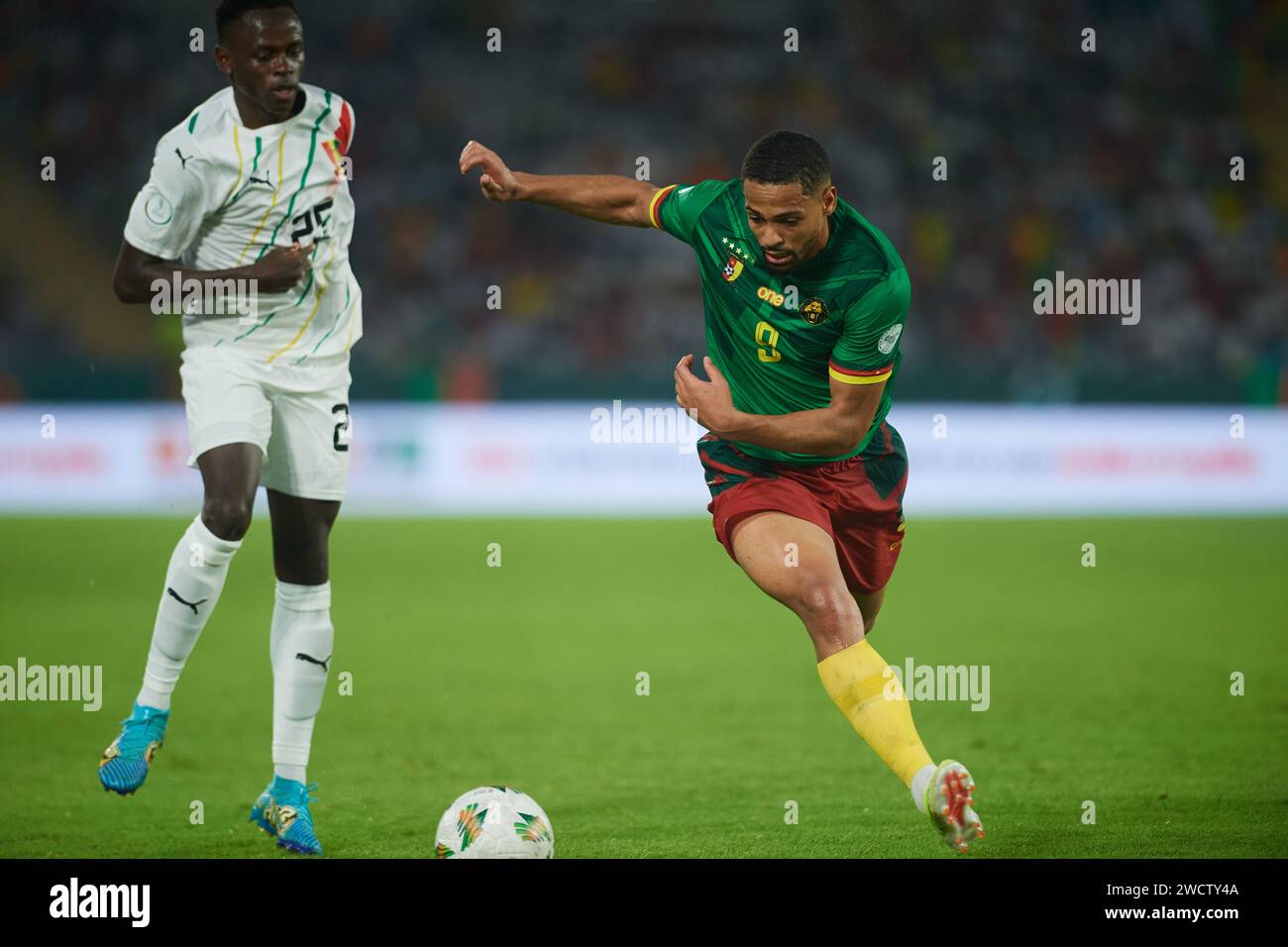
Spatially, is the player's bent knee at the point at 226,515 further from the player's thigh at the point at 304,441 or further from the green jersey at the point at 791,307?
the green jersey at the point at 791,307

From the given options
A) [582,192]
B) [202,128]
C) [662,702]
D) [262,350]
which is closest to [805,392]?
[582,192]

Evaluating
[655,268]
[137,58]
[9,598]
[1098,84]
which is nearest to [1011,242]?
[1098,84]

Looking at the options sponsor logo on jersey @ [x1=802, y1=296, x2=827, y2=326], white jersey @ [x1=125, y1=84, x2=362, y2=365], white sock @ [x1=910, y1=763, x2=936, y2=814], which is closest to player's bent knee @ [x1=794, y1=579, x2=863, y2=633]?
white sock @ [x1=910, y1=763, x2=936, y2=814]

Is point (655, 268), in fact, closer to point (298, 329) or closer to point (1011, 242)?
point (1011, 242)

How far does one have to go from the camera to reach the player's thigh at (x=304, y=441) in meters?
4.81

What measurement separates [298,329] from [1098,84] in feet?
46.4

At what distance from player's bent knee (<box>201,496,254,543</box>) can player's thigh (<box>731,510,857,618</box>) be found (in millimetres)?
1482

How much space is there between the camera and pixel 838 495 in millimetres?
4895

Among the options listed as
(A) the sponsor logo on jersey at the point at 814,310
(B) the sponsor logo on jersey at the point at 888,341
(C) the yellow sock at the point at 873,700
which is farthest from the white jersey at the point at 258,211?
(C) the yellow sock at the point at 873,700

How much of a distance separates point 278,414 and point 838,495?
1798 millimetres

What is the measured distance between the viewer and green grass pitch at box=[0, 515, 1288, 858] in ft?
16.2

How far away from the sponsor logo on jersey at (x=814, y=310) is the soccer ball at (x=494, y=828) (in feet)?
5.50

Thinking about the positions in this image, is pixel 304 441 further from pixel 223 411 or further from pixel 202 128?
pixel 202 128

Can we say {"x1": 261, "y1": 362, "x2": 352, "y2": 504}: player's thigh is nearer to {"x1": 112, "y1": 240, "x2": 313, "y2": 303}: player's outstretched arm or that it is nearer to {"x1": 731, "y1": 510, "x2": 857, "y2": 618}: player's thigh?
{"x1": 112, "y1": 240, "x2": 313, "y2": 303}: player's outstretched arm
